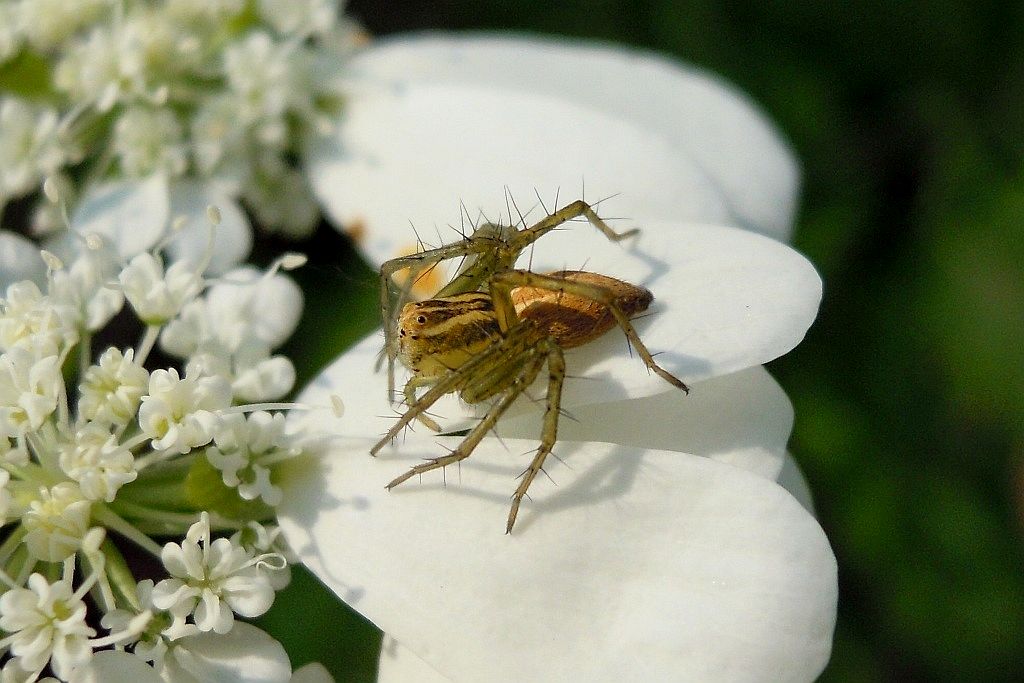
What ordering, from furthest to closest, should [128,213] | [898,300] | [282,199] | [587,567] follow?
[898,300] → [282,199] → [128,213] → [587,567]

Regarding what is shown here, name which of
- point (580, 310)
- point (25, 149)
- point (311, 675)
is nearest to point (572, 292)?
point (580, 310)

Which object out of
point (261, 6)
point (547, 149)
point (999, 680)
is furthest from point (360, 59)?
point (999, 680)

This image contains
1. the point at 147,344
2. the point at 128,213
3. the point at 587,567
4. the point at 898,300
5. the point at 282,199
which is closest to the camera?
the point at 587,567

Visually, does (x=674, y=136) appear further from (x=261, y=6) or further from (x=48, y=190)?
(x=48, y=190)

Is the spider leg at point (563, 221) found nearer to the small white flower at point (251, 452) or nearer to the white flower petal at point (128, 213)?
the small white flower at point (251, 452)

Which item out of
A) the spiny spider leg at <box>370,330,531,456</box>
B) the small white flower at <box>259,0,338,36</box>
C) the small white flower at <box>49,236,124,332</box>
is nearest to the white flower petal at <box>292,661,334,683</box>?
the spiny spider leg at <box>370,330,531,456</box>

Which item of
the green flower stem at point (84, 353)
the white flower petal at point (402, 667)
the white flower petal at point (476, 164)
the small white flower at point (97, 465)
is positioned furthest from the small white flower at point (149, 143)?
the white flower petal at point (402, 667)

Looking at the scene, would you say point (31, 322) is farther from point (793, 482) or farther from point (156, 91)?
point (793, 482)

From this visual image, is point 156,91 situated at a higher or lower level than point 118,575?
higher

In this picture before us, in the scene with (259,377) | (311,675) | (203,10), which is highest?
(203,10)
